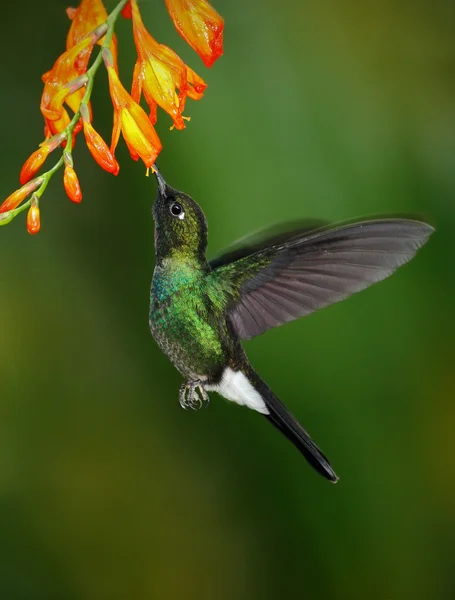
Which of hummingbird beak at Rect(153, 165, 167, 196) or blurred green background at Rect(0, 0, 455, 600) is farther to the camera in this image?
blurred green background at Rect(0, 0, 455, 600)

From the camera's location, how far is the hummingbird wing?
0.55 meters

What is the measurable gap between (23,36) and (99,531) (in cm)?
69

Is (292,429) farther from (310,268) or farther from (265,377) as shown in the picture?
(265,377)

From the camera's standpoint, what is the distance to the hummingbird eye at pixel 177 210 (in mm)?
560

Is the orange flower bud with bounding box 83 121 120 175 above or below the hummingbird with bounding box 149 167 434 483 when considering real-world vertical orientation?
above

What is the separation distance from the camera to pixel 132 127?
1.88 ft

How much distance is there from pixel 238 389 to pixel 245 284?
92 millimetres

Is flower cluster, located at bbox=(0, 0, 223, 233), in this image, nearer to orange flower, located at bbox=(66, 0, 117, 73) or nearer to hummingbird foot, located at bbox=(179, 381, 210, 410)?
orange flower, located at bbox=(66, 0, 117, 73)

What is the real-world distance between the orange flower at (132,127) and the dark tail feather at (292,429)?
0.24m

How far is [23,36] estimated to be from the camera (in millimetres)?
1025

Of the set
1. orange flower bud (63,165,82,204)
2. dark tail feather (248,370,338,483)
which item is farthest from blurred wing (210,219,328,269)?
orange flower bud (63,165,82,204)

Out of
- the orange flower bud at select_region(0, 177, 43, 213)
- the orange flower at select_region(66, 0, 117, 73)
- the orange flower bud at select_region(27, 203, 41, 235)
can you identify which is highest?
the orange flower at select_region(66, 0, 117, 73)

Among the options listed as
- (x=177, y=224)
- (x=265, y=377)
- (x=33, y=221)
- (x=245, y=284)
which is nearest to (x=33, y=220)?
(x=33, y=221)

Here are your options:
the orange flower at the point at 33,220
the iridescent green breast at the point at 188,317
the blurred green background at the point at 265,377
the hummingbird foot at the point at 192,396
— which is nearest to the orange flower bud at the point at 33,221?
the orange flower at the point at 33,220
